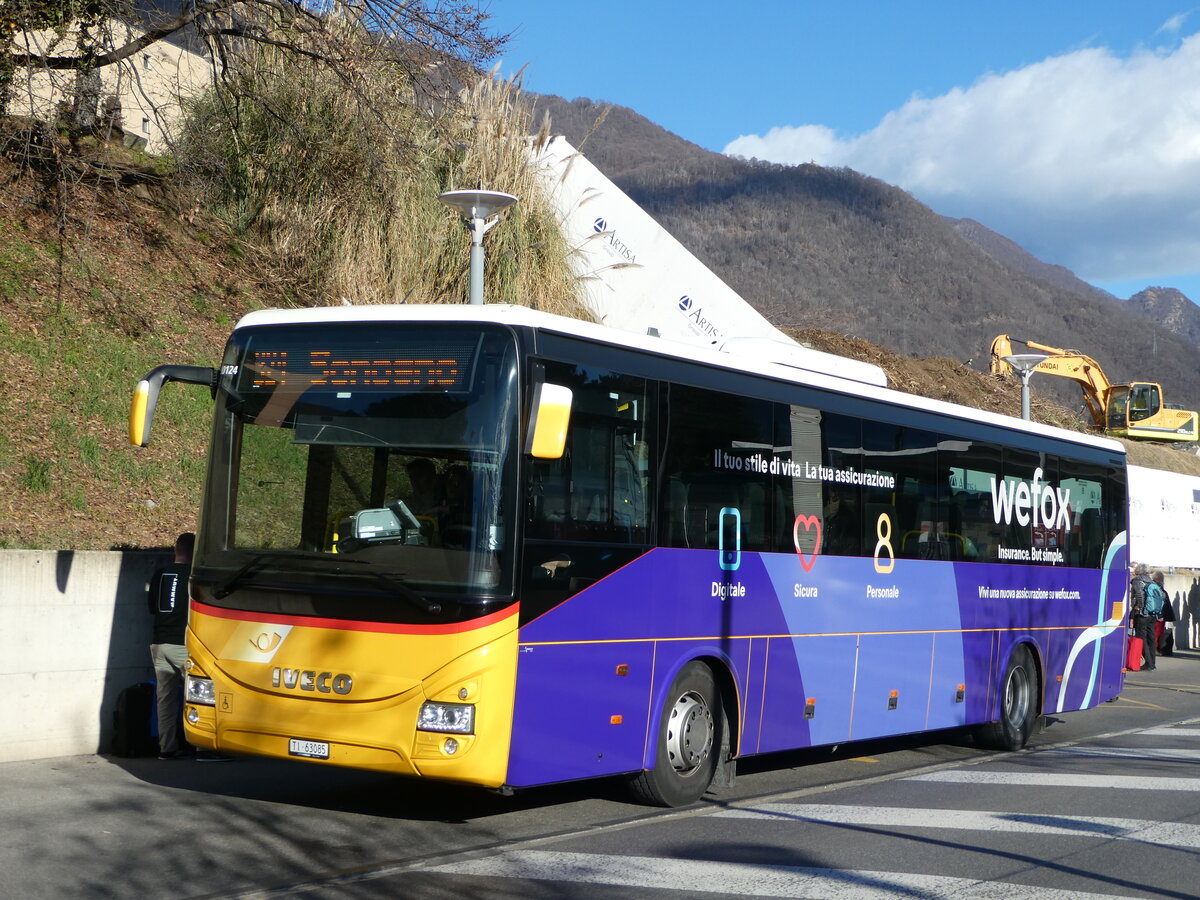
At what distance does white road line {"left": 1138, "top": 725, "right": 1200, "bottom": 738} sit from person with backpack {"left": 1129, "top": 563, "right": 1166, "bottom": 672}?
32.9 ft

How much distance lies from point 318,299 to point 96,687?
10132 mm

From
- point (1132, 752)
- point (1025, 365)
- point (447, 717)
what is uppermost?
point (1025, 365)

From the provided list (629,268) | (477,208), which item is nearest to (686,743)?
(477,208)

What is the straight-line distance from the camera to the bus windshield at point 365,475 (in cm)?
782

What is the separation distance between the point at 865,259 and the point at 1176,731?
360ft

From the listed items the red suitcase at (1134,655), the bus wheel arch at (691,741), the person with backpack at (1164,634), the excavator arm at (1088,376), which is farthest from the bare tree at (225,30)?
the excavator arm at (1088,376)

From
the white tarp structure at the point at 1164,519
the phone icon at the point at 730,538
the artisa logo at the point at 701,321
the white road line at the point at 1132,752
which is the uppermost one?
the artisa logo at the point at 701,321

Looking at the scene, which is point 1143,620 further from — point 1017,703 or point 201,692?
point 201,692

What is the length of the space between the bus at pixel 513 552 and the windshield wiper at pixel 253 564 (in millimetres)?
16

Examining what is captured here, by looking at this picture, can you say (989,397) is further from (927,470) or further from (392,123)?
(927,470)

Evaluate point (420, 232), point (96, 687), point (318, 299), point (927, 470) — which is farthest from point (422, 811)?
point (420, 232)

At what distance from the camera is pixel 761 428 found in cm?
1021

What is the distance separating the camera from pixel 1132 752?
13.2 meters

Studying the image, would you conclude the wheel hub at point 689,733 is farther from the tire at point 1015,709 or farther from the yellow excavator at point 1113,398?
the yellow excavator at point 1113,398
